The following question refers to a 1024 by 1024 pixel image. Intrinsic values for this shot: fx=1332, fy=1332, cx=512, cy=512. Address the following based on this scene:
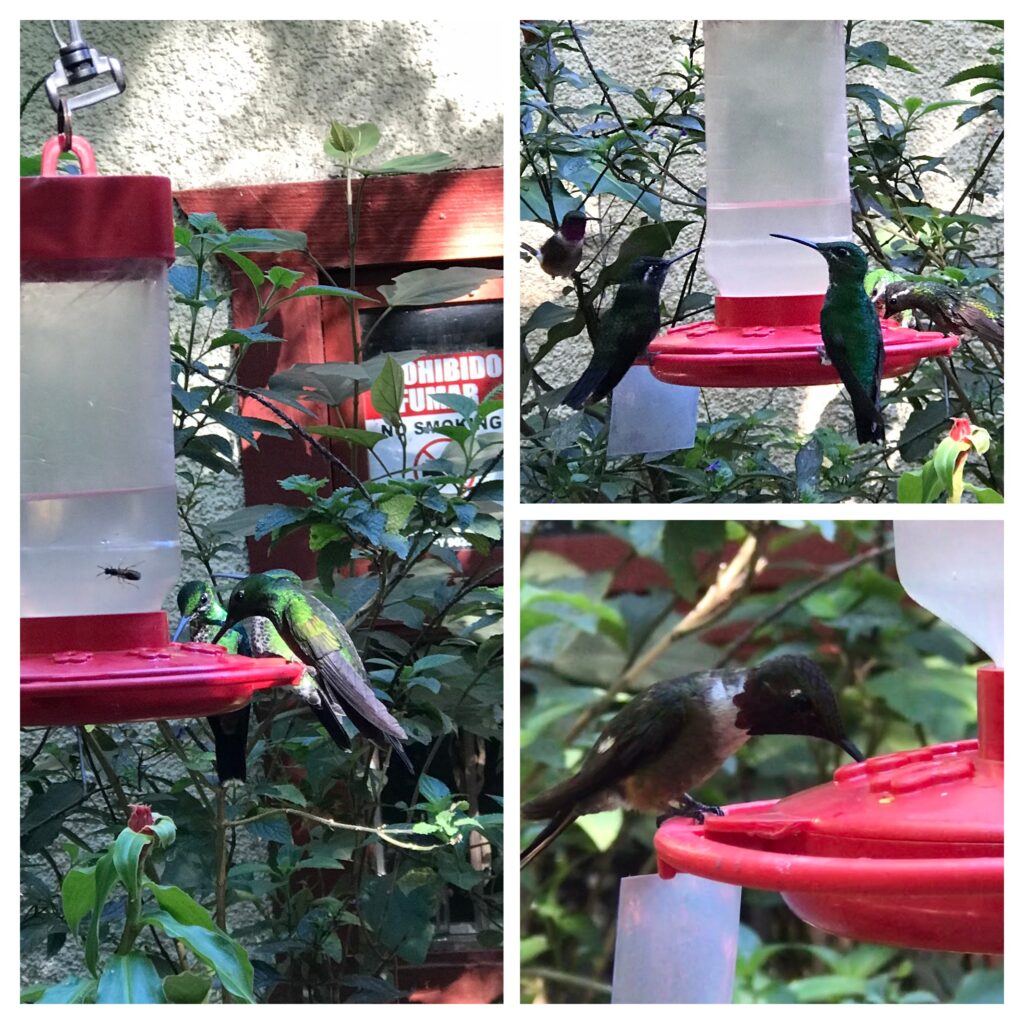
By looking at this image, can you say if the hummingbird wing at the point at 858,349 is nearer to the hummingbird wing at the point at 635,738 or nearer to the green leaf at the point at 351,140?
the hummingbird wing at the point at 635,738

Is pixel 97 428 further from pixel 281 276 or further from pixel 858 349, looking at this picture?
→ pixel 858 349

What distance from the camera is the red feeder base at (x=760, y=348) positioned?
96 centimetres

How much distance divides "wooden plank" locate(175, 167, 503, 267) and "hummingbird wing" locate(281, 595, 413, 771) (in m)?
0.76

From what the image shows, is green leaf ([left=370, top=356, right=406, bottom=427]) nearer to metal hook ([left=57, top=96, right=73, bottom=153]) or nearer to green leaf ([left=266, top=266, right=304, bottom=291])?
green leaf ([left=266, top=266, right=304, bottom=291])

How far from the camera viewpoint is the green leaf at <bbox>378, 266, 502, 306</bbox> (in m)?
1.58

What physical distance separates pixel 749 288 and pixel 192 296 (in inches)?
26.7

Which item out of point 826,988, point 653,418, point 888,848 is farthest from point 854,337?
point 826,988

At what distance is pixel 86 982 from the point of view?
0.91 m

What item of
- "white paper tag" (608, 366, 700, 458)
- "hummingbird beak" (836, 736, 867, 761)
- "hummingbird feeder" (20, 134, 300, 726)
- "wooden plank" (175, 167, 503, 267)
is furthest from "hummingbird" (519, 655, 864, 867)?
"wooden plank" (175, 167, 503, 267)

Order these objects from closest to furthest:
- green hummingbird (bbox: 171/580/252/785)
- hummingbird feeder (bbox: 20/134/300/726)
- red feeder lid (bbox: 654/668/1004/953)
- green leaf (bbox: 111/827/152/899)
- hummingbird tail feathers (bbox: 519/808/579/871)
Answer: red feeder lid (bbox: 654/668/1004/953)
green leaf (bbox: 111/827/152/899)
hummingbird feeder (bbox: 20/134/300/726)
hummingbird tail feathers (bbox: 519/808/579/871)
green hummingbird (bbox: 171/580/252/785)

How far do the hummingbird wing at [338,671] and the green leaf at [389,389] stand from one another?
0.24 meters

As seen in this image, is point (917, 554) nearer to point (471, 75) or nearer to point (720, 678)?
point (720, 678)

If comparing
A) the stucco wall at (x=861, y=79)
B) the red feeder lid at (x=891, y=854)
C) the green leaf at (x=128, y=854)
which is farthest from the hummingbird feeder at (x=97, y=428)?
the stucco wall at (x=861, y=79)

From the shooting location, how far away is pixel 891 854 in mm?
751
